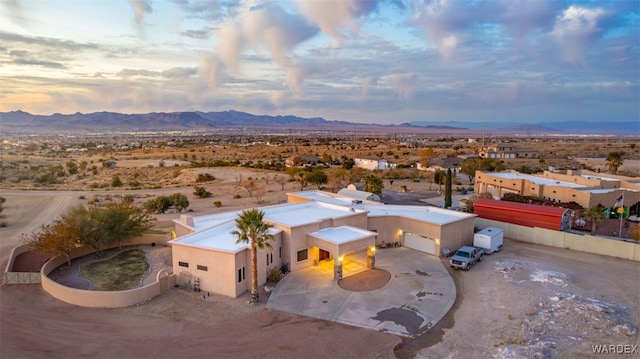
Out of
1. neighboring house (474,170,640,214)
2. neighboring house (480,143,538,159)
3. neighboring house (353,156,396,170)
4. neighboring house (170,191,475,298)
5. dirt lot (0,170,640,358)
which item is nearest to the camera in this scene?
dirt lot (0,170,640,358)

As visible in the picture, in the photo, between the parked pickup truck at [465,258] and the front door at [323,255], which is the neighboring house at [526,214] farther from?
the front door at [323,255]

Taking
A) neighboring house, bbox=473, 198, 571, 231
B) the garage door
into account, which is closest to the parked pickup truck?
the garage door

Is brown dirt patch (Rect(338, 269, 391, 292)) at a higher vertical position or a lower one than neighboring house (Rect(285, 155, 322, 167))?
lower

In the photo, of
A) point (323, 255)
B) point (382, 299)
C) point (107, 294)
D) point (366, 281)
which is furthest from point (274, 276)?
point (107, 294)

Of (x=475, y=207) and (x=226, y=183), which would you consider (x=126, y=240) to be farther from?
(x=226, y=183)

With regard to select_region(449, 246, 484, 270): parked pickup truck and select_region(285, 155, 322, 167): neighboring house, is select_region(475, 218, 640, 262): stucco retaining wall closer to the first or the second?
select_region(449, 246, 484, 270): parked pickup truck

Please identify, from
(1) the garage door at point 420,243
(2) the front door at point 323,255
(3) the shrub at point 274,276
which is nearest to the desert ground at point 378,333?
(3) the shrub at point 274,276

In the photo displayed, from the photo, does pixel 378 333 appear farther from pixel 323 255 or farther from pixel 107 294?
pixel 107 294
